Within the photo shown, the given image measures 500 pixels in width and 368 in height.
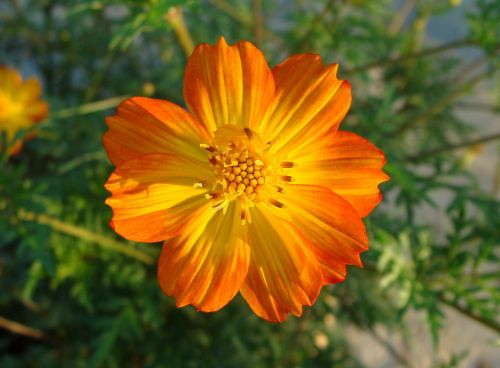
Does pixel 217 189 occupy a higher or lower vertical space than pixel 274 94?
lower

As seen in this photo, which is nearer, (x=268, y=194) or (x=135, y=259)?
(x=268, y=194)

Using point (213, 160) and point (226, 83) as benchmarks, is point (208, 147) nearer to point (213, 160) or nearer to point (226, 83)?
point (213, 160)

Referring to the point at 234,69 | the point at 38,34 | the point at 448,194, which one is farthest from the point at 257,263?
the point at 448,194

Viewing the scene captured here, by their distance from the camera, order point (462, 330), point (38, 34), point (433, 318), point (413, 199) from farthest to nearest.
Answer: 1. point (462, 330)
2. point (38, 34)
3. point (413, 199)
4. point (433, 318)

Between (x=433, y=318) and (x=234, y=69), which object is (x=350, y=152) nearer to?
(x=234, y=69)

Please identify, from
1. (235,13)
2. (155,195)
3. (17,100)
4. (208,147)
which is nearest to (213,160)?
(208,147)

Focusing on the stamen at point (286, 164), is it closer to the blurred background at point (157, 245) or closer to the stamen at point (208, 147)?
A: the stamen at point (208, 147)
